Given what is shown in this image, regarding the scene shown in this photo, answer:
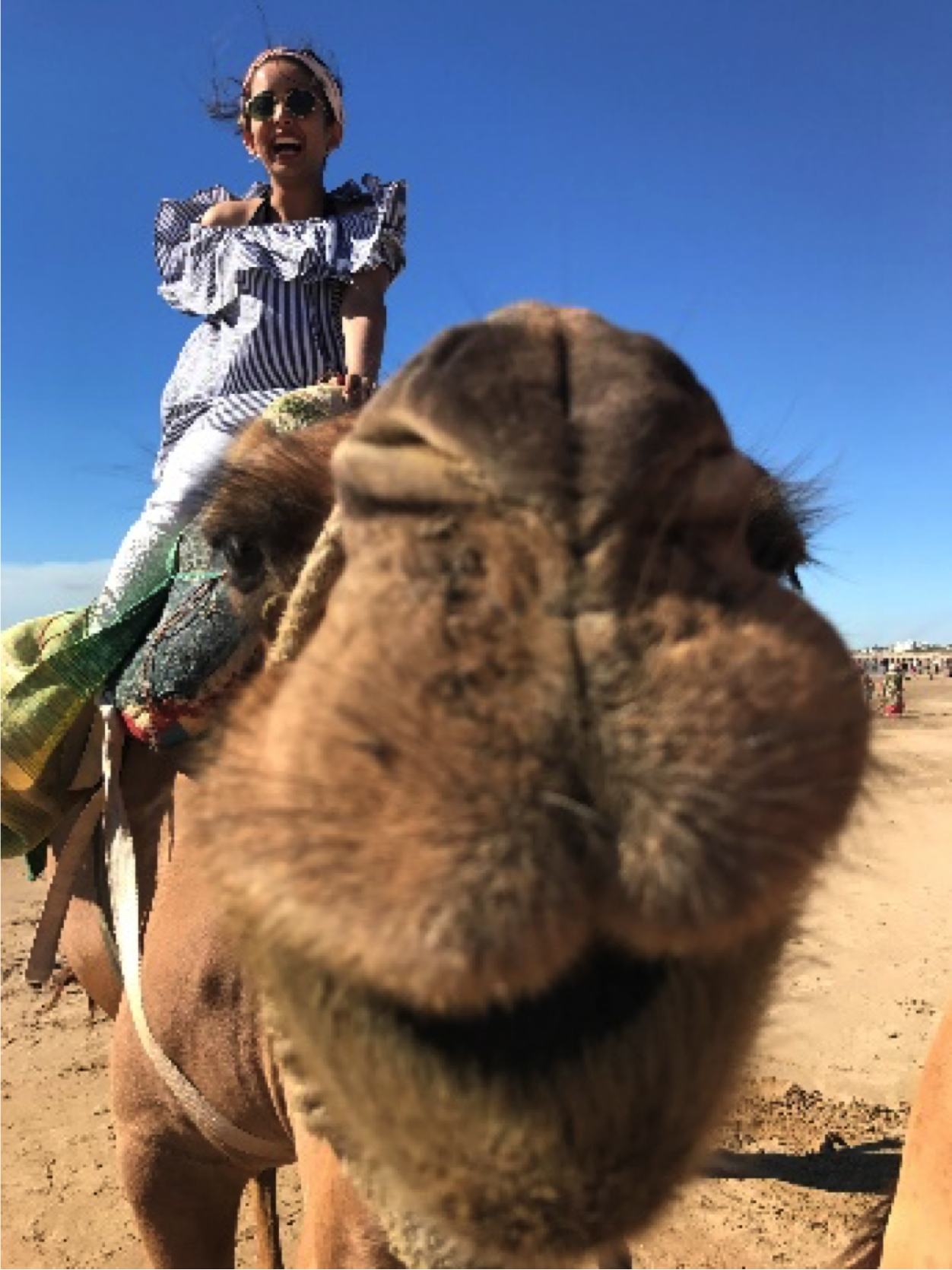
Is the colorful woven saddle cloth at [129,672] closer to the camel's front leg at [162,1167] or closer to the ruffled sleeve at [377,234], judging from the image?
the camel's front leg at [162,1167]

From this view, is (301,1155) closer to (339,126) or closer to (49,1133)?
(339,126)

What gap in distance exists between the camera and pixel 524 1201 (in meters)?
1.17

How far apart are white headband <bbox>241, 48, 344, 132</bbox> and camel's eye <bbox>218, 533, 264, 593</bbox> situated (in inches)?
91.3

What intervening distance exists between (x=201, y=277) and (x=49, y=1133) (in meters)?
5.40

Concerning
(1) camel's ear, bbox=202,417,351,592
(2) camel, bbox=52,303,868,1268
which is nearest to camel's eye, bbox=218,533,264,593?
(1) camel's ear, bbox=202,417,351,592

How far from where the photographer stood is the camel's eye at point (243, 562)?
1921mm

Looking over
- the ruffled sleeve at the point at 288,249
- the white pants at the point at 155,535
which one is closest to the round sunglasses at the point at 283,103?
the ruffled sleeve at the point at 288,249

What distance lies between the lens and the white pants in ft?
9.36

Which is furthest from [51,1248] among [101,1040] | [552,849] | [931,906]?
[931,906]

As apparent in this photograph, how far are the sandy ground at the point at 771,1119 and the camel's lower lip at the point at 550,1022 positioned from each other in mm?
780

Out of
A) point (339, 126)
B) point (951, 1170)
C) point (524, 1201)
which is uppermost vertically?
point (339, 126)

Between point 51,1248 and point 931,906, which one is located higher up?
point 931,906

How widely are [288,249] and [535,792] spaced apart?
2.70 metres

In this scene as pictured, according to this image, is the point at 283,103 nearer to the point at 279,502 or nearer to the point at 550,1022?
the point at 279,502
